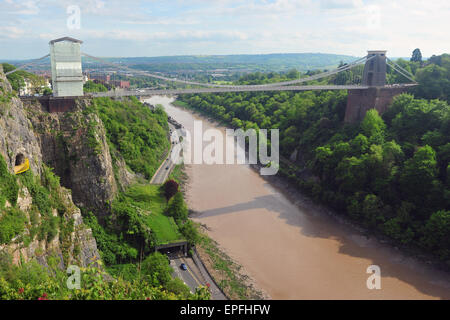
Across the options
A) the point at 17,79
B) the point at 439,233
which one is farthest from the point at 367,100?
the point at 17,79

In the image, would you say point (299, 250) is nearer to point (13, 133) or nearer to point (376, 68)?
point (13, 133)

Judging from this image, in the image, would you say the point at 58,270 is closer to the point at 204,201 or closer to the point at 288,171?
the point at 204,201

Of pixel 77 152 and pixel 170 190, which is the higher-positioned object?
pixel 77 152

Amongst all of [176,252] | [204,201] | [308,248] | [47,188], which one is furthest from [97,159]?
[308,248]
